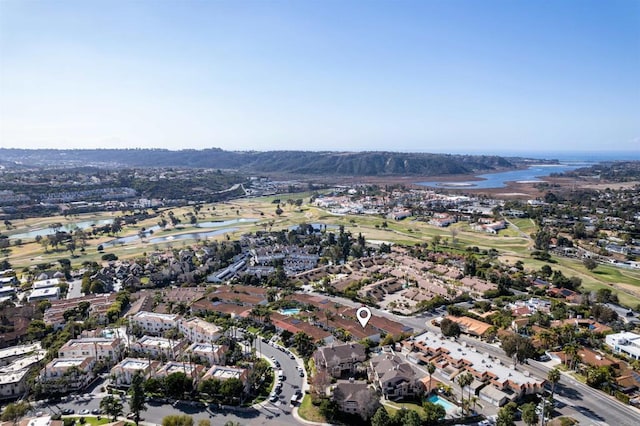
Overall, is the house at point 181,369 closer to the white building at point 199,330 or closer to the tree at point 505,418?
the white building at point 199,330

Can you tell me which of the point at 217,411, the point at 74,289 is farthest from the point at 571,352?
the point at 74,289

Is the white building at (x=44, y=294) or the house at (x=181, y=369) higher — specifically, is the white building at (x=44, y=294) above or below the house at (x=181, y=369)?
below

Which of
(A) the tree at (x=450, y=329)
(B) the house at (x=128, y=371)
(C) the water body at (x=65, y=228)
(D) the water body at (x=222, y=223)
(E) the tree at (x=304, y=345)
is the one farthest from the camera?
(D) the water body at (x=222, y=223)

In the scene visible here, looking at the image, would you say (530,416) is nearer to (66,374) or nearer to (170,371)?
(170,371)

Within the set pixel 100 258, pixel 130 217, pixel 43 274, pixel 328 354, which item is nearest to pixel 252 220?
pixel 130 217

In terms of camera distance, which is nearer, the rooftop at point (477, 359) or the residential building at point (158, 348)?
the rooftop at point (477, 359)

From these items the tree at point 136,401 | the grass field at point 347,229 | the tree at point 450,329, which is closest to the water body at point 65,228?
the grass field at point 347,229

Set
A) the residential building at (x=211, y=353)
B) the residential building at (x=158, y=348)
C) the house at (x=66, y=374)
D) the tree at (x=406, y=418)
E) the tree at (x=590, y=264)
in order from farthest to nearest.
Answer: the tree at (x=590, y=264)
the residential building at (x=158, y=348)
the residential building at (x=211, y=353)
the house at (x=66, y=374)
the tree at (x=406, y=418)
